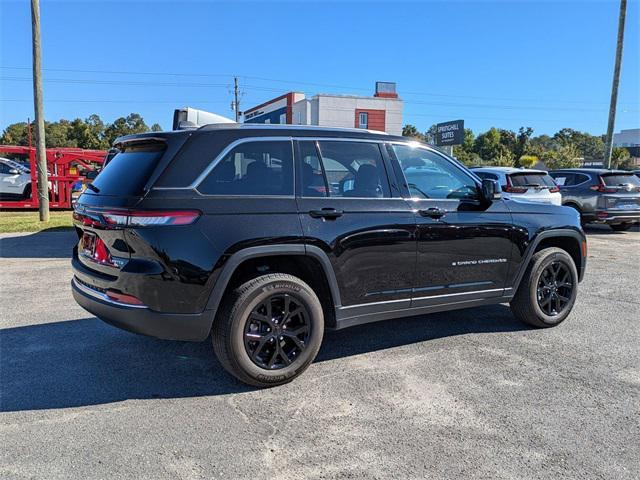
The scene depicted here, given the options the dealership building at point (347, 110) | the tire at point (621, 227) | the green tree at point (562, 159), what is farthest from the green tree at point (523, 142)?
the tire at point (621, 227)

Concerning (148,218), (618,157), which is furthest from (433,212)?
(618,157)

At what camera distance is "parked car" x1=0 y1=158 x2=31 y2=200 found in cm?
1642

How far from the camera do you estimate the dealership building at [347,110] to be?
38.8 m

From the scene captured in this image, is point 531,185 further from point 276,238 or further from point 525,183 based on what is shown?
point 276,238

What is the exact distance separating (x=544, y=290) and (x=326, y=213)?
107 inches

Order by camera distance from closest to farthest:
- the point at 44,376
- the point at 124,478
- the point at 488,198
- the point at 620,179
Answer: the point at 124,478 → the point at 44,376 → the point at 488,198 → the point at 620,179

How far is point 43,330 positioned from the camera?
4902 millimetres

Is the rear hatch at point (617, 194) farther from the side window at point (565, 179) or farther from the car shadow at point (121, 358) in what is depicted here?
the car shadow at point (121, 358)

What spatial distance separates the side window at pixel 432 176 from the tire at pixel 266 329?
55.2 inches

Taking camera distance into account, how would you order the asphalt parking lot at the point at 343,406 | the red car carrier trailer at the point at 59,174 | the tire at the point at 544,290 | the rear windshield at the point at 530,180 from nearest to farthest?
the asphalt parking lot at the point at 343,406 < the tire at the point at 544,290 < the rear windshield at the point at 530,180 < the red car carrier trailer at the point at 59,174

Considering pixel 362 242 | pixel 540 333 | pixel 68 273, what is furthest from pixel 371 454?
pixel 68 273

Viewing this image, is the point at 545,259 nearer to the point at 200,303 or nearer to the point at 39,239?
the point at 200,303

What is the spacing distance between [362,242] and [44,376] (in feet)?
8.75

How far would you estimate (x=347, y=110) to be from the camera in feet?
130
